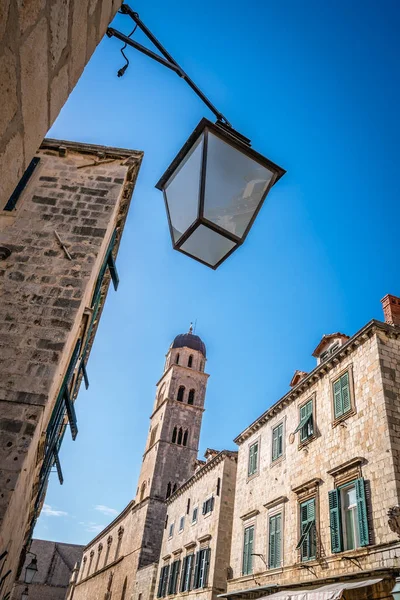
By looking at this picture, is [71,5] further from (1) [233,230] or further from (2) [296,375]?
(2) [296,375]

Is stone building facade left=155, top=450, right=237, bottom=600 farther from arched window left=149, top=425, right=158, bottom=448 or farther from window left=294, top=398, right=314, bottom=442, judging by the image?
arched window left=149, top=425, right=158, bottom=448

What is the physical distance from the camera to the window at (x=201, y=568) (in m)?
18.3

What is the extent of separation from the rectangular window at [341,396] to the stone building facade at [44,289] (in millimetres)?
7765

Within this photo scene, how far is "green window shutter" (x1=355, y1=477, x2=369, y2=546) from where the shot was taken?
988 centimetres

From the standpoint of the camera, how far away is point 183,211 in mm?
2867

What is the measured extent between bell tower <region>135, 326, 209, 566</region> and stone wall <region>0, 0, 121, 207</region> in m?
31.5

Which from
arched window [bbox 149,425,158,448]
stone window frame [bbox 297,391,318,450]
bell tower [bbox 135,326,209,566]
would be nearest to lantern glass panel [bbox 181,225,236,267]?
stone window frame [bbox 297,391,318,450]

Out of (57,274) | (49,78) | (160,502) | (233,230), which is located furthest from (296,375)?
(160,502)

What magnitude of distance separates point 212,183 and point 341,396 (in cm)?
1154

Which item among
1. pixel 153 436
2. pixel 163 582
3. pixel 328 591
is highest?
pixel 153 436

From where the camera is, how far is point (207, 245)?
2910mm

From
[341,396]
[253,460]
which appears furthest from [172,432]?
[341,396]

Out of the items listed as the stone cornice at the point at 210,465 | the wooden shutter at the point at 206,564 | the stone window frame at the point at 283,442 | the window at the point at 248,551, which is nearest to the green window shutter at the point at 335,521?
the stone window frame at the point at 283,442

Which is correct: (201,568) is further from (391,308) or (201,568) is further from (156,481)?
(156,481)
